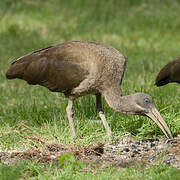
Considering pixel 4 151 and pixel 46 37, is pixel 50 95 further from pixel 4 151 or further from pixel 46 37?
pixel 46 37

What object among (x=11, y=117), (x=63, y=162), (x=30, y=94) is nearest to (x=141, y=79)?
(x=30, y=94)

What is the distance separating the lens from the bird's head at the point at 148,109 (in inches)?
240

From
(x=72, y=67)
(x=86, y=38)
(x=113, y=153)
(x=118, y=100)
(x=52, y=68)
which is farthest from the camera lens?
(x=86, y=38)

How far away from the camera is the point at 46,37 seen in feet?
44.9

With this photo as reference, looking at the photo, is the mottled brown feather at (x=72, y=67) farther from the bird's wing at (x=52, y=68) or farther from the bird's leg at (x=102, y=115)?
the bird's leg at (x=102, y=115)

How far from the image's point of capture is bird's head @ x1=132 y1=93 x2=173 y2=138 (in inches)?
240

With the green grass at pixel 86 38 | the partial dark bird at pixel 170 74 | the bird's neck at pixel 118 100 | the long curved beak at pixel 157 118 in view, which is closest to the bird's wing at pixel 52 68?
the bird's neck at pixel 118 100

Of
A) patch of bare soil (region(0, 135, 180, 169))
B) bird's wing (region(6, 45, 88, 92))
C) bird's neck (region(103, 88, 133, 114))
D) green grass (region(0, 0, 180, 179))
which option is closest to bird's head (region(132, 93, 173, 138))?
bird's neck (region(103, 88, 133, 114))

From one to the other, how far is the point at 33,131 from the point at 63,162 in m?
1.27

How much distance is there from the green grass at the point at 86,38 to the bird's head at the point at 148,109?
42 centimetres

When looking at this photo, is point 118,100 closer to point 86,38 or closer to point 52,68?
point 52,68

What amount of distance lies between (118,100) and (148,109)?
457 mm

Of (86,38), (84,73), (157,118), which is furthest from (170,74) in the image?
(86,38)

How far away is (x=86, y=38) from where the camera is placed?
13.2 m
